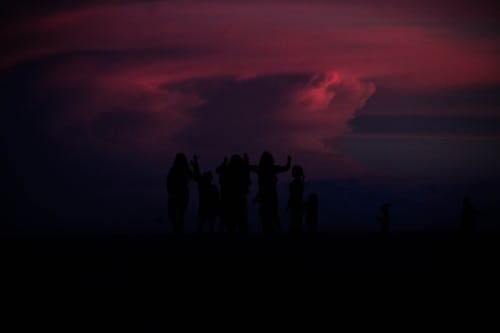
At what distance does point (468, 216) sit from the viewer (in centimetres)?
2817

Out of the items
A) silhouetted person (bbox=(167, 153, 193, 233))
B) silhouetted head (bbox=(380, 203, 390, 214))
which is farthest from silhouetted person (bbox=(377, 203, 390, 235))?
silhouetted person (bbox=(167, 153, 193, 233))

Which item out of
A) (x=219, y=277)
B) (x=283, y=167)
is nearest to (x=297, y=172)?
(x=283, y=167)

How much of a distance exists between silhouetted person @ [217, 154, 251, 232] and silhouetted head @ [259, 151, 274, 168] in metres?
0.47

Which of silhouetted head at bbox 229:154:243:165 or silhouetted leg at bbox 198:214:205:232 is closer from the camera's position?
silhouetted head at bbox 229:154:243:165

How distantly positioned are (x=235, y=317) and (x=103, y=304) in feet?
6.54

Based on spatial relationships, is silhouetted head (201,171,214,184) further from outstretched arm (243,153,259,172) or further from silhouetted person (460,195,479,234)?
silhouetted person (460,195,479,234)

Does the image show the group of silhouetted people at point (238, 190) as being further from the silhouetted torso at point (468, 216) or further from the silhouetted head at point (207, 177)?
the silhouetted torso at point (468, 216)

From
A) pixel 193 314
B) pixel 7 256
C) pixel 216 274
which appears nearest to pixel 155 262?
pixel 216 274

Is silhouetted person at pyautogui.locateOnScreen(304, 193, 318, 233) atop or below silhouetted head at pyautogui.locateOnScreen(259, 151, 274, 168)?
below

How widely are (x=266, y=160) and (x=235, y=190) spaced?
4.18 feet

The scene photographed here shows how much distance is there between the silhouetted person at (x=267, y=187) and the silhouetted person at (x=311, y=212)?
2.47 meters

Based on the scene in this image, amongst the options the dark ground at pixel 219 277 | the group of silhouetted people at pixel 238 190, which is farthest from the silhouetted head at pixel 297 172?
the dark ground at pixel 219 277

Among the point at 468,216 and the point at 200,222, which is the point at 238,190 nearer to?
the point at 200,222

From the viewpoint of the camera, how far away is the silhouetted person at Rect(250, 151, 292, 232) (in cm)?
2459
